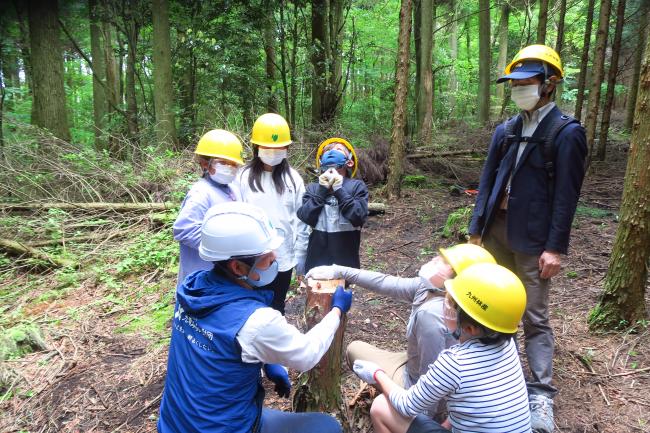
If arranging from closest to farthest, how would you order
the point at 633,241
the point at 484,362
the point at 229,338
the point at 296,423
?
the point at 229,338
the point at 484,362
the point at 296,423
the point at 633,241

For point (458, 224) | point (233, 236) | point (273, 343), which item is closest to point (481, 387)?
point (273, 343)

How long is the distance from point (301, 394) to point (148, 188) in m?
5.97

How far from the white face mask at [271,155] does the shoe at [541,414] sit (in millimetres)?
2519

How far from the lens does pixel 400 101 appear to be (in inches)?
310

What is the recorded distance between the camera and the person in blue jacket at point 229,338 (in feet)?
5.47

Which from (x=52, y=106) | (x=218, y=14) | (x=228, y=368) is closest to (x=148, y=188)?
(x=52, y=106)

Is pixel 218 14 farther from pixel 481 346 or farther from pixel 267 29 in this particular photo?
pixel 481 346

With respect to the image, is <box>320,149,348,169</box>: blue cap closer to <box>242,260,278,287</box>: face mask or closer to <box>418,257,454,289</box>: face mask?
<box>418,257,454,289</box>: face mask

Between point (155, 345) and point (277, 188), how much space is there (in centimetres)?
208

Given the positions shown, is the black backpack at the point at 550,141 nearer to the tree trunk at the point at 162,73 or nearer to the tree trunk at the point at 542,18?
the tree trunk at the point at 542,18

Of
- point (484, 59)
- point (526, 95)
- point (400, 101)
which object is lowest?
point (526, 95)

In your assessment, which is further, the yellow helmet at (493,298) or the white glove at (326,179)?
the white glove at (326,179)

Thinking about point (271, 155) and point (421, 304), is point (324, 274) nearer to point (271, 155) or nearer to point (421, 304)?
point (421, 304)

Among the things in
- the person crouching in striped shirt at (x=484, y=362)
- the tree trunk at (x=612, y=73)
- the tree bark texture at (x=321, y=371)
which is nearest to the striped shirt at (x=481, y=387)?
the person crouching in striped shirt at (x=484, y=362)
